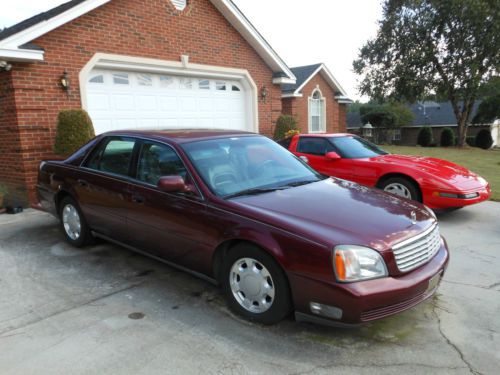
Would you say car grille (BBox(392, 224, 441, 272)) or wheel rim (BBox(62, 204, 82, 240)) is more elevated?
car grille (BBox(392, 224, 441, 272))

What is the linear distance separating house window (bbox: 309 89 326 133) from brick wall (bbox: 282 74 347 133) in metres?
0.30

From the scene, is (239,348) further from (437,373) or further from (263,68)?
(263,68)

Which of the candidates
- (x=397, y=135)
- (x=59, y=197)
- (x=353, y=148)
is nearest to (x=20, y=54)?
(x=59, y=197)

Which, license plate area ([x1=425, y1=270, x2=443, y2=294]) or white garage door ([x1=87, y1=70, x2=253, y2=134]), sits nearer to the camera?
license plate area ([x1=425, y1=270, x2=443, y2=294])

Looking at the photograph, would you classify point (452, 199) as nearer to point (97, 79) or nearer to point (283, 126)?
point (283, 126)

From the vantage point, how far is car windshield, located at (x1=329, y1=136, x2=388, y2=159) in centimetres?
746

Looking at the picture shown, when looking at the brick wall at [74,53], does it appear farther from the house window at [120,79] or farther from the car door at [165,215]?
the car door at [165,215]

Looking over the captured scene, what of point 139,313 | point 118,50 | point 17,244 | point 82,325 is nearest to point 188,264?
point 139,313

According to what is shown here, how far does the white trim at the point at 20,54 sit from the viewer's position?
271 inches

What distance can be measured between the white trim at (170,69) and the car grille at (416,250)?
7285 mm

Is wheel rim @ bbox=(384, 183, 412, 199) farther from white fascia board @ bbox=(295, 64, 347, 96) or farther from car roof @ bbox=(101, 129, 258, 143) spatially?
white fascia board @ bbox=(295, 64, 347, 96)

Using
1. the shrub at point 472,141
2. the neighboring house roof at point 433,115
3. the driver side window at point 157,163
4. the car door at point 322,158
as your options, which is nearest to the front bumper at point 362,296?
the driver side window at point 157,163

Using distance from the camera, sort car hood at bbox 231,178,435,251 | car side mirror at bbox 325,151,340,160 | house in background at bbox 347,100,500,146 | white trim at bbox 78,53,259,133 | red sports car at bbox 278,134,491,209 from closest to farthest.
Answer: car hood at bbox 231,178,435,251 → red sports car at bbox 278,134,491,209 → car side mirror at bbox 325,151,340,160 → white trim at bbox 78,53,259,133 → house in background at bbox 347,100,500,146

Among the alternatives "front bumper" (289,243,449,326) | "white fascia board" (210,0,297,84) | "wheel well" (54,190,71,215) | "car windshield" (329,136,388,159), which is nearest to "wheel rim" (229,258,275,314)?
"front bumper" (289,243,449,326)
